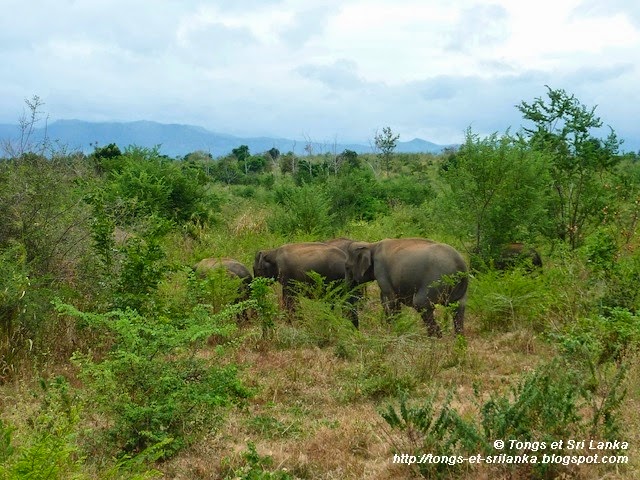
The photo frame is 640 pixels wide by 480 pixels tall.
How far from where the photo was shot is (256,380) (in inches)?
294

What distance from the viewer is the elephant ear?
1086 centimetres

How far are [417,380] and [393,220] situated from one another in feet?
47.1

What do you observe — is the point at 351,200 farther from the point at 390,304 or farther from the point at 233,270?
the point at 390,304

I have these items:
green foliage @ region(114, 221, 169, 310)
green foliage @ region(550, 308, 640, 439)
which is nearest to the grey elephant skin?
green foliage @ region(114, 221, 169, 310)

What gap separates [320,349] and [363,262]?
2402mm

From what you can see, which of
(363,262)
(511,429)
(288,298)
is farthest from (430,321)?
(511,429)

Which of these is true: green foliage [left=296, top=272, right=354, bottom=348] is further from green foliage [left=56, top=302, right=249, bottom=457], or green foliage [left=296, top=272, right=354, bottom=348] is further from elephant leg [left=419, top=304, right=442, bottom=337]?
green foliage [left=56, top=302, right=249, bottom=457]

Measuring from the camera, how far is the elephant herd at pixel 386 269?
31.8ft

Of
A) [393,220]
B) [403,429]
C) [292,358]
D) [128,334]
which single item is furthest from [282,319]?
[393,220]

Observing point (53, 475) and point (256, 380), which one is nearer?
point (53, 475)

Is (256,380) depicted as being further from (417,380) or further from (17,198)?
(17,198)

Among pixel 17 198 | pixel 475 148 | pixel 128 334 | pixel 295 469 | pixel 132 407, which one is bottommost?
pixel 295 469

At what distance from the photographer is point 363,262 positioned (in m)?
10.9

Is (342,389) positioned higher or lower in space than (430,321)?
lower
